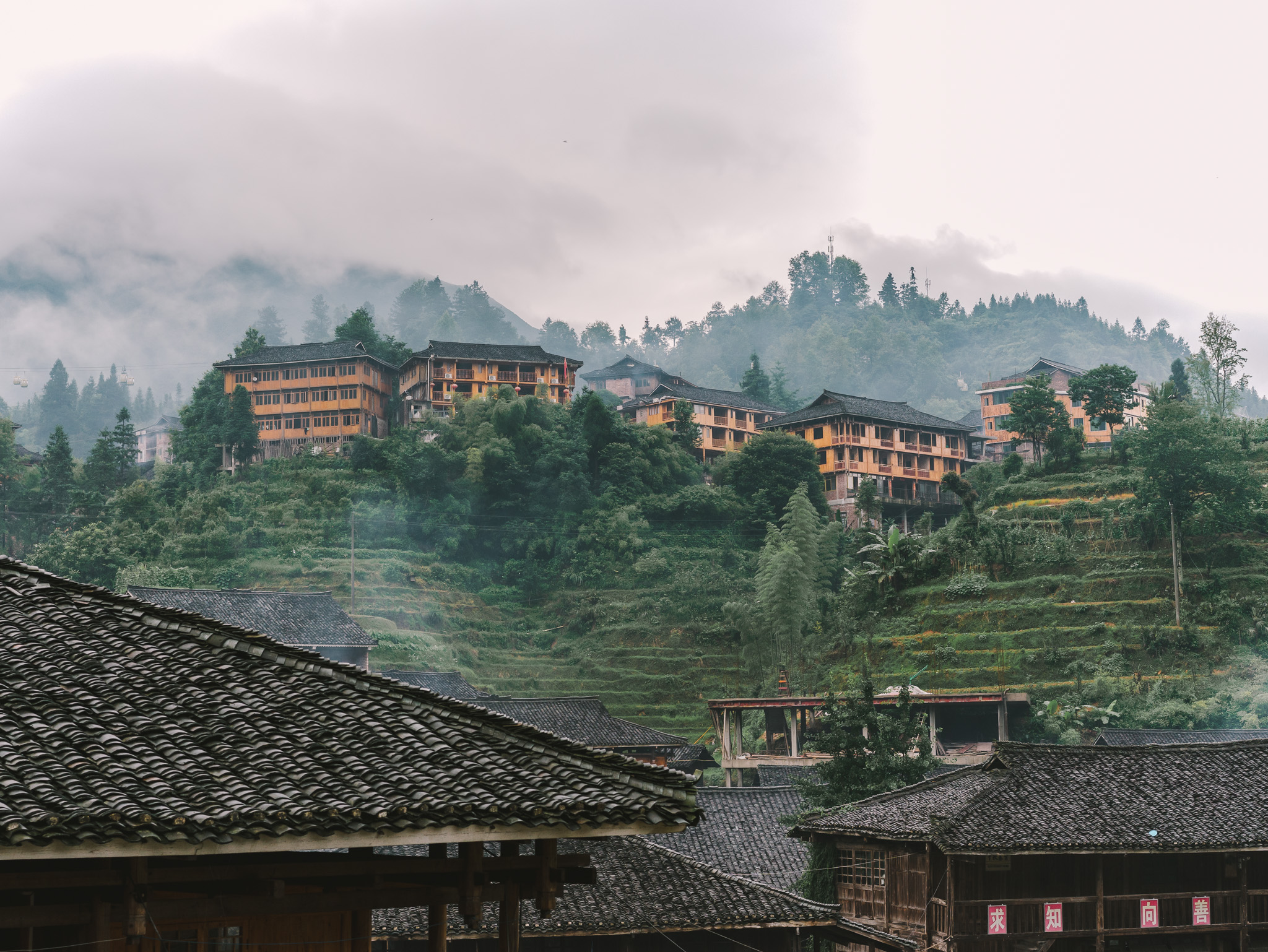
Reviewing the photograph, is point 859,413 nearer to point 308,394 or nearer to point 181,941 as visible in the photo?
point 308,394

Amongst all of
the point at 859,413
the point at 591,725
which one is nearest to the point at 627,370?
the point at 859,413

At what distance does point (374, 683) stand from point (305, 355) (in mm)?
65543

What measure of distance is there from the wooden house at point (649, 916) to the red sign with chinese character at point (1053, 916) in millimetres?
4039

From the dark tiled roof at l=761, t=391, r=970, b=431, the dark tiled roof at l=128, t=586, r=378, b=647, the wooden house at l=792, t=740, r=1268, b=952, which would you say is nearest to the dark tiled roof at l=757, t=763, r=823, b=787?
the wooden house at l=792, t=740, r=1268, b=952

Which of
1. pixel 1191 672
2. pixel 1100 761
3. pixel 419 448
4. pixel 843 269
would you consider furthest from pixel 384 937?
pixel 843 269

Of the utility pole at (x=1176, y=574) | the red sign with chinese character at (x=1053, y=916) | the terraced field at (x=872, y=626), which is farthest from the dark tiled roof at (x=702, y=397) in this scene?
the red sign with chinese character at (x=1053, y=916)

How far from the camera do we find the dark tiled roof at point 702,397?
77438 mm

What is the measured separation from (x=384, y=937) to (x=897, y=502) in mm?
56137

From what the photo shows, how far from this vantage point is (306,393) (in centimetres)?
7019

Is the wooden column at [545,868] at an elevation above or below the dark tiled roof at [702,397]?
below

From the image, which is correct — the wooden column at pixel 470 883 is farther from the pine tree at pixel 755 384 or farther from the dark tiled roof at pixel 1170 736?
the pine tree at pixel 755 384

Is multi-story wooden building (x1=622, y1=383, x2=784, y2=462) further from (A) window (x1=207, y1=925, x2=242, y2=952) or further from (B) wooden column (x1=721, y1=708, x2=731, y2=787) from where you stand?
(A) window (x1=207, y1=925, x2=242, y2=952)

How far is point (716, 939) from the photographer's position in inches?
727

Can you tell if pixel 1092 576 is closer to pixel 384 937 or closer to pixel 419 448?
pixel 419 448
